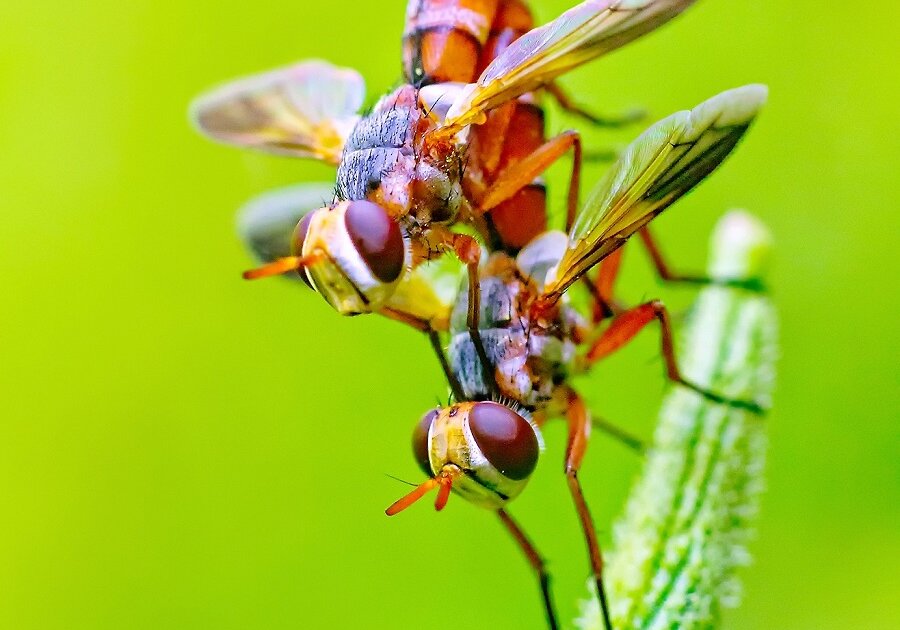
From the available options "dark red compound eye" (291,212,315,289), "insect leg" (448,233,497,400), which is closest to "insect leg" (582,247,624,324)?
"insect leg" (448,233,497,400)

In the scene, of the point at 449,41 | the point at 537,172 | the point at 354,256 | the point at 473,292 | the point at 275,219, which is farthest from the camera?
Answer: the point at 275,219

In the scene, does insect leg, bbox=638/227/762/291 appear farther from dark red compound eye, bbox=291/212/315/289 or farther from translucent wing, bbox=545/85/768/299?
dark red compound eye, bbox=291/212/315/289

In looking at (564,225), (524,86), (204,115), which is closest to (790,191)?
(564,225)

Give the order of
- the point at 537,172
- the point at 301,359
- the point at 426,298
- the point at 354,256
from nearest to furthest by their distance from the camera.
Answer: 1. the point at 354,256
2. the point at 537,172
3. the point at 426,298
4. the point at 301,359

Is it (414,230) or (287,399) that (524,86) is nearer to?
(414,230)

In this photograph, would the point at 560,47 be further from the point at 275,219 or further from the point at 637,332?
the point at 275,219

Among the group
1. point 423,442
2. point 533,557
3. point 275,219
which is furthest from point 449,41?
point 533,557

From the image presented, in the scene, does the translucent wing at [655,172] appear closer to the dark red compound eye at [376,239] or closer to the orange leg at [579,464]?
the orange leg at [579,464]
